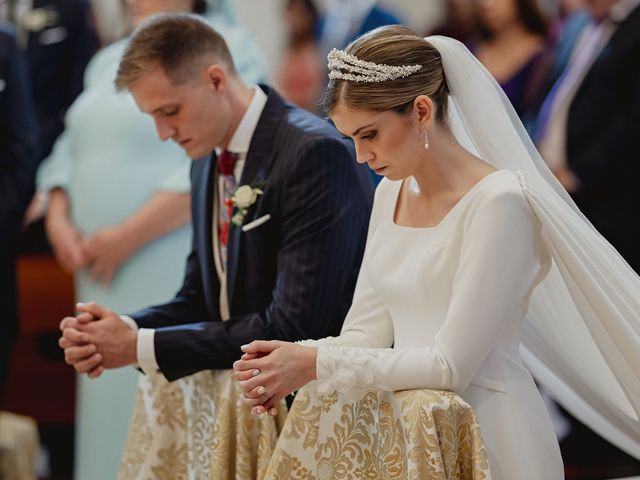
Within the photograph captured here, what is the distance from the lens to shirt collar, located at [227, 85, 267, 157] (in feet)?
11.3

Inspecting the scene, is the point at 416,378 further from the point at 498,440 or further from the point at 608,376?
the point at 608,376

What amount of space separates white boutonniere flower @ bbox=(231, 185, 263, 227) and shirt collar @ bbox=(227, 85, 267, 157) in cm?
15

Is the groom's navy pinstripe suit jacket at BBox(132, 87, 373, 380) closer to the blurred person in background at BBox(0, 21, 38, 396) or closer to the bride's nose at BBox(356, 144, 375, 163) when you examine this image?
the bride's nose at BBox(356, 144, 375, 163)

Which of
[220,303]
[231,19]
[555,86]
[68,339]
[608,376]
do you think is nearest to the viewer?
[608,376]

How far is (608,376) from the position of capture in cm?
301

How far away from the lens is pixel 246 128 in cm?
346

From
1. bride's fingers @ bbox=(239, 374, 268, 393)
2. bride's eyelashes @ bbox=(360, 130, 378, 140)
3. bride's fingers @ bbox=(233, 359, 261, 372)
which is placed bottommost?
bride's fingers @ bbox=(239, 374, 268, 393)

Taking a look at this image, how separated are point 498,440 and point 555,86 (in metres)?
3.09

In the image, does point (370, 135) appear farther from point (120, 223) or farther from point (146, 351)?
point (120, 223)

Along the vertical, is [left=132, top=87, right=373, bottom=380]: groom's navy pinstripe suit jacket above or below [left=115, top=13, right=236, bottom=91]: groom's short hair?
below

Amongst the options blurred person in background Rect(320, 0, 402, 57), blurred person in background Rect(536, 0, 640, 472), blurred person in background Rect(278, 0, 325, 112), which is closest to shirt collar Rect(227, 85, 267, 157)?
blurred person in background Rect(536, 0, 640, 472)

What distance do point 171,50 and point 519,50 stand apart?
2794mm

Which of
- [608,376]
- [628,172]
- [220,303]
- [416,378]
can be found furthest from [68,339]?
[628,172]

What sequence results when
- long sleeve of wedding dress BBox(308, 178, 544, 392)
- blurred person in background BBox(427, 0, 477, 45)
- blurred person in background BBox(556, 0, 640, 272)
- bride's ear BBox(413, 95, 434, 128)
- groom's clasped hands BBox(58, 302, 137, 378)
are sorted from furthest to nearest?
blurred person in background BBox(427, 0, 477, 45) → blurred person in background BBox(556, 0, 640, 272) → groom's clasped hands BBox(58, 302, 137, 378) → bride's ear BBox(413, 95, 434, 128) → long sleeve of wedding dress BBox(308, 178, 544, 392)
